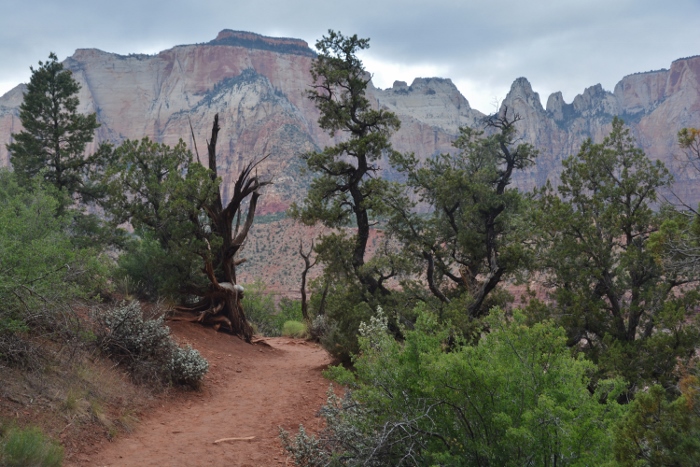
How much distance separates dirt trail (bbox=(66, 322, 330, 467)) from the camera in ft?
21.9

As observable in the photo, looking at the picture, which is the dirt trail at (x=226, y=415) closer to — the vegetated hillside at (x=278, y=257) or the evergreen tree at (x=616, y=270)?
the evergreen tree at (x=616, y=270)

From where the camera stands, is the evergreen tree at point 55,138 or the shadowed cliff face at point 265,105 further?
the shadowed cliff face at point 265,105

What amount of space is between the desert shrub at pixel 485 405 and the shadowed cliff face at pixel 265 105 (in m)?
101

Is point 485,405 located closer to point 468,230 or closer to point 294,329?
point 468,230

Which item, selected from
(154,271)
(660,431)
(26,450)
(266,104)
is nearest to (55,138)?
(154,271)

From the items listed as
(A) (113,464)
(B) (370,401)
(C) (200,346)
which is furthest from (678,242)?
(C) (200,346)

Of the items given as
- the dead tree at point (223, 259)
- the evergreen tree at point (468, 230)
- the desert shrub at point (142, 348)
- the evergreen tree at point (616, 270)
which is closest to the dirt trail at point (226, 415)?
the desert shrub at point (142, 348)

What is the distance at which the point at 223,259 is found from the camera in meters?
17.5

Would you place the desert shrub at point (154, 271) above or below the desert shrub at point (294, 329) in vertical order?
above

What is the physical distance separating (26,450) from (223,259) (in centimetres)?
1250

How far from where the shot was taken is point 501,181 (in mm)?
15586

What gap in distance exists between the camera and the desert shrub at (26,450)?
16.6ft

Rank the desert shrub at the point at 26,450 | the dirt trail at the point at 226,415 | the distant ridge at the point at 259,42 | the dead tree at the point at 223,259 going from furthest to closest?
the distant ridge at the point at 259,42, the dead tree at the point at 223,259, the dirt trail at the point at 226,415, the desert shrub at the point at 26,450

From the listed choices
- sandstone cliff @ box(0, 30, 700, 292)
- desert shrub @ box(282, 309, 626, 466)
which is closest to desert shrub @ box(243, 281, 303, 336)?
desert shrub @ box(282, 309, 626, 466)
